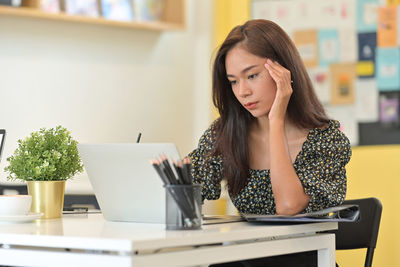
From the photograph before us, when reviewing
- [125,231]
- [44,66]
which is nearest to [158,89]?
[44,66]

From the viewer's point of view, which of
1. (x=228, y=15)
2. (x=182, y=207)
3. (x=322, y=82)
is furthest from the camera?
(x=228, y=15)

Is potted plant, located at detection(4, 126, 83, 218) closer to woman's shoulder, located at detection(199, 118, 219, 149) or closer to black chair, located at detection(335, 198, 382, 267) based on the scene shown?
woman's shoulder, located at detection(199, 118, 219, 149)

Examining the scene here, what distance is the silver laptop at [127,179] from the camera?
1.66 metres

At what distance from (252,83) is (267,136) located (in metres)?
0.22

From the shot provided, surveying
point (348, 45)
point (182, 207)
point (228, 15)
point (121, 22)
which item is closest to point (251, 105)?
point (182, 207)

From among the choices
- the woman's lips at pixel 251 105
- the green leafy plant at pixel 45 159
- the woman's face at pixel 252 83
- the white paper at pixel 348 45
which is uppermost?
the white paper at pixel 348 45

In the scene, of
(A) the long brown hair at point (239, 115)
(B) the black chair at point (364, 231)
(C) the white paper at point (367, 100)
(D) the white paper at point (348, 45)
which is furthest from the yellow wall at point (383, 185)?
(A) the long brown hair at point (239, 115)

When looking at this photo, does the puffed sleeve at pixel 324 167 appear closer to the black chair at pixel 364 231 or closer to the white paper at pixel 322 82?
the black chair at pixel 364 231

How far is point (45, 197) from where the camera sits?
190cm

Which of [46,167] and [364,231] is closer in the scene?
[46,167]

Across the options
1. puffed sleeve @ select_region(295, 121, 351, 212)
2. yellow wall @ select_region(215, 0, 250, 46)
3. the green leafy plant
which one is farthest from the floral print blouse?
yellow wall @ select_region(215, 0, 250, 46)

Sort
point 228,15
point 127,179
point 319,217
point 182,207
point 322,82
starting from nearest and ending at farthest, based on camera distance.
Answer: point 182,207
point 127,179
point 319,217
point 322,82
point 228,15

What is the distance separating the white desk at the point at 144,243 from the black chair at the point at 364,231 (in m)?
0.50

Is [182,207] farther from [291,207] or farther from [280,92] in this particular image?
[280,92]
